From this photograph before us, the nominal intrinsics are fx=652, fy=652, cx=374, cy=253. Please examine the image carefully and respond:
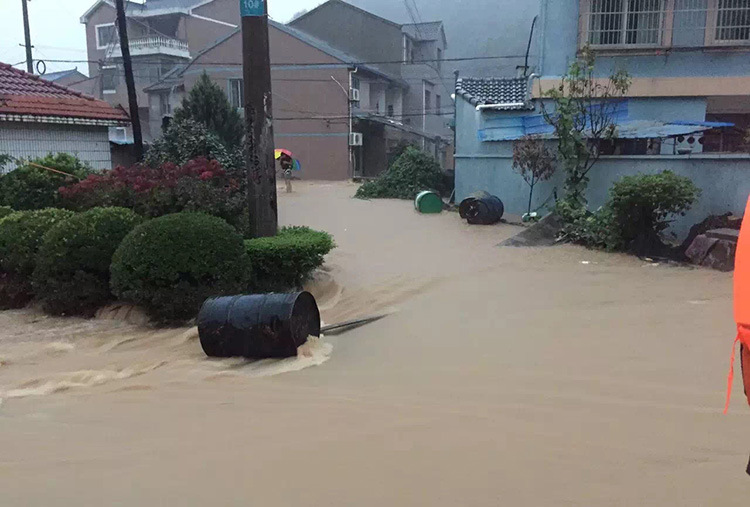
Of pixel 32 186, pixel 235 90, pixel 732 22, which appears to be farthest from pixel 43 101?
pixel 235 90

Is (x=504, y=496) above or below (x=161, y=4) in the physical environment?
below

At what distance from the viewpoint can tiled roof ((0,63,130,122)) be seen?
12023 mm

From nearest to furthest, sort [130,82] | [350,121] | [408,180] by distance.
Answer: [130,82]
[408,180]
[350,121]

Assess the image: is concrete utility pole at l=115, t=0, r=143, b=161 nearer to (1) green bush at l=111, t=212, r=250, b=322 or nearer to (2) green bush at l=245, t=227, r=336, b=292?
(2) green bush at l=245, t=227, r=336, b=292

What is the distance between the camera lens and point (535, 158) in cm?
1509

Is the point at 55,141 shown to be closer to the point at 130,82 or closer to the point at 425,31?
the point at 130,82

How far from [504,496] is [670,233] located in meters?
10.1

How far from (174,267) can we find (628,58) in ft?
45.4

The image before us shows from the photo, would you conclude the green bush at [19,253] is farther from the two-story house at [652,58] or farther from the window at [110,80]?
the window at [110,80]

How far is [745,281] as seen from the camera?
1.95m

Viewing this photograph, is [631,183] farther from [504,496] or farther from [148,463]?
[148,463]

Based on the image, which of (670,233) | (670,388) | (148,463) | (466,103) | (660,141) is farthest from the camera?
(466,103)

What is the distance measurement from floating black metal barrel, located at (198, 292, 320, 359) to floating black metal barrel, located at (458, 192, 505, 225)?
986 cm

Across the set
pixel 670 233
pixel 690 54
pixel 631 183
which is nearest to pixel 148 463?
pixel 631 183
